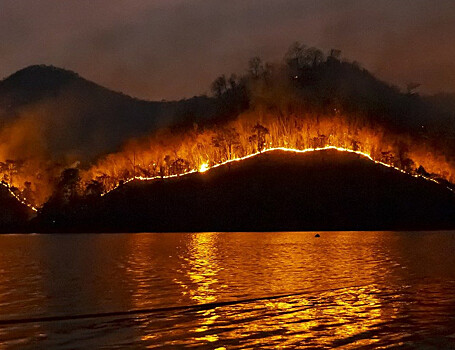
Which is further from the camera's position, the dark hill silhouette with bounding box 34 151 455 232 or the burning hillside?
the burning hillside

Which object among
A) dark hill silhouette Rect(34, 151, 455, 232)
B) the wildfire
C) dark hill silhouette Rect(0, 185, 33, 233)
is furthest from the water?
dark hill silhouette Rect(0, 185, 33, 233)

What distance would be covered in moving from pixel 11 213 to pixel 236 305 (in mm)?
140419

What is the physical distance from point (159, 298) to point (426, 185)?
108 meters

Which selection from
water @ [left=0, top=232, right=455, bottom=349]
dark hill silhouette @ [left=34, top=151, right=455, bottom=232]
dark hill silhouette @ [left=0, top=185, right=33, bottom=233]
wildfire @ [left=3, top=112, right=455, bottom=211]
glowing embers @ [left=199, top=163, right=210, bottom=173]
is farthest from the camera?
dark hill silhouette @ [left=0, top=185, right=33, bottom=233]

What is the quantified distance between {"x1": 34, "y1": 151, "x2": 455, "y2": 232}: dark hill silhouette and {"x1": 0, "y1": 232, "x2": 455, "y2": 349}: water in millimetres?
80673

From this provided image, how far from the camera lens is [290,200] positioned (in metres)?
125

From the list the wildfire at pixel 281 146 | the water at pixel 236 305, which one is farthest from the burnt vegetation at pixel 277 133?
the water at pixel 236 305

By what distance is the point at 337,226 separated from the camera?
119188 mm

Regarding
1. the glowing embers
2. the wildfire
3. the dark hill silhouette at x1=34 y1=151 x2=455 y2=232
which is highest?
the wildfire

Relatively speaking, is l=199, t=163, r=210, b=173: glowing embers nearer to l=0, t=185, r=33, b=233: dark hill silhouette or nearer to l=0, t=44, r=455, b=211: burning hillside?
l=0, t=44, r=455, b=211: burning hillside

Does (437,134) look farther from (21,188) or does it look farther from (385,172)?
(21,188)

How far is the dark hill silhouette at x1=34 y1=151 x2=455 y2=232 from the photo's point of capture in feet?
395

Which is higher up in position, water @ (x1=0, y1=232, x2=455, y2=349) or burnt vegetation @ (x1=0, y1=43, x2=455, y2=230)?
burnt vegetation @ (x1=0, y1=43, x2=455, y2=230)

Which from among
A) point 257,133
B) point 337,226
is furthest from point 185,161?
point 337,226
